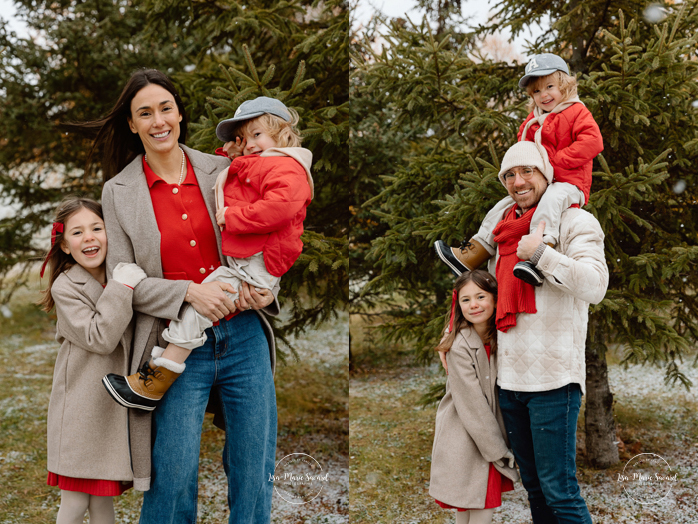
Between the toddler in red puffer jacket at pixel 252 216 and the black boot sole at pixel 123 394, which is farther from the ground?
the toddler in red puffer jacket at pixel 252 216

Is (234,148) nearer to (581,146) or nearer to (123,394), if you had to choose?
(123,394)

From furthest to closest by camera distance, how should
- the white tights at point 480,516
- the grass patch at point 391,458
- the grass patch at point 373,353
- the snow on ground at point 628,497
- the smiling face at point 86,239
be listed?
the grass patch at point 373,353 < the grass patch at point 391,458 < the snow on ground at point 628,497 < the white tights at point 480,516 < the smiling face at point 86,239

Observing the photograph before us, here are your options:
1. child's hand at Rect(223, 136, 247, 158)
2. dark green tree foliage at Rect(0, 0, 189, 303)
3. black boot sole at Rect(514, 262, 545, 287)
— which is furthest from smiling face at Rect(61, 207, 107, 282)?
dark green tree foliage at Rect(0, 0, 189, 303)

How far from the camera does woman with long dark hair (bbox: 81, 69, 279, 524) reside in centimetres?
211

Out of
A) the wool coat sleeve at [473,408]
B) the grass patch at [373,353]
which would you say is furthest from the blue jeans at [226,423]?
the grass patch at [373,353]

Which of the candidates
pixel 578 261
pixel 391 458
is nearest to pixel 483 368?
pixel 578 261

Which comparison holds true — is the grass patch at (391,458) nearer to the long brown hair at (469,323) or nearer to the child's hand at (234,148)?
the long brown hair at (469,323)

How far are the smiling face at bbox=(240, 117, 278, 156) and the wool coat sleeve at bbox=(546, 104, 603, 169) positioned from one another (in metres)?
1.15

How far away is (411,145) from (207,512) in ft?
11.1

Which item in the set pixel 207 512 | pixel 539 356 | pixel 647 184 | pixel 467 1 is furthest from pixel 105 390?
pixel 467 1

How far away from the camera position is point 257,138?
2.33m

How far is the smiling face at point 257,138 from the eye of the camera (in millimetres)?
2316

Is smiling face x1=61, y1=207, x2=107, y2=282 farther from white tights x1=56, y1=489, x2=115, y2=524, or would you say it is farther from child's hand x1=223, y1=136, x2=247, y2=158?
white tights x1=56, y1=489, x2=115, y2=524

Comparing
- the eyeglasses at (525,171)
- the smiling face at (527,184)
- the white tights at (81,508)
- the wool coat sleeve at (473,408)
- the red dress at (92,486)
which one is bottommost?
the white tights at (81,508)
